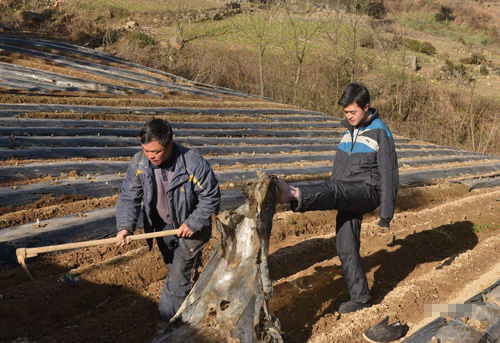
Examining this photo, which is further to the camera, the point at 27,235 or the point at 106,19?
the point at 106,19

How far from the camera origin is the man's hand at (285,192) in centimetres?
283

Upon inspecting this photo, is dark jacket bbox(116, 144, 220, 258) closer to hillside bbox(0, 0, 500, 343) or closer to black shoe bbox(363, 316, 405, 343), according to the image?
hillside bbox(0, 0, 500, 343)

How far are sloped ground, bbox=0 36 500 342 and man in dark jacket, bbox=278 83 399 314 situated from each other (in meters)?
0.48

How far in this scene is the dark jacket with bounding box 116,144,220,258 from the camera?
3152 millimetres

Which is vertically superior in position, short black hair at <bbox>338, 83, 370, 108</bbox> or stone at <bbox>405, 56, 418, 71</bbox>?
Answer: stone at <bbox>405, 56, 418, 71</bbox>

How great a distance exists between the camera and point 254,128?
944cm

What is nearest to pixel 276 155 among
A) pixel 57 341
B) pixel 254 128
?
pixel 254 128

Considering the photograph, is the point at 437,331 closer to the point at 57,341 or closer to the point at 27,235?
the point at 57,341

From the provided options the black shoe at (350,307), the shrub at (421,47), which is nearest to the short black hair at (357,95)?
the black shoe at (350,307)

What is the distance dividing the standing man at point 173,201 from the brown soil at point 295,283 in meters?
0.60

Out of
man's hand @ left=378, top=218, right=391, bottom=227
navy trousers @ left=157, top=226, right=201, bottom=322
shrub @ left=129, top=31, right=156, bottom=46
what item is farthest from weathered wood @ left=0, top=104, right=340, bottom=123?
shrub @ left=129, top=31, right=156, bottom=46

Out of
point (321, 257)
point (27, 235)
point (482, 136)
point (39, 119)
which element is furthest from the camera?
point (482, 136)

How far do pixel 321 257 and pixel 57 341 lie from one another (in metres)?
2.95

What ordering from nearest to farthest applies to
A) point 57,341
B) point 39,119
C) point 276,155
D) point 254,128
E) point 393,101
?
point 57,341 → point 39,119 → point 276,155 → point 254,128 → point 393,101
